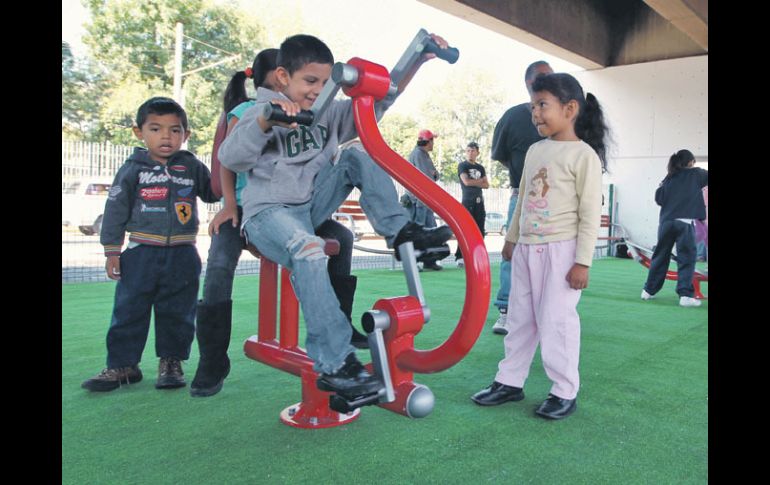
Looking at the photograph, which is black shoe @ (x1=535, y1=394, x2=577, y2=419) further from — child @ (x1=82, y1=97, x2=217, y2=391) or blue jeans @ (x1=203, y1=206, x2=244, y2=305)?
child @ (x1=82, y1=97, x2=217, y2=391)

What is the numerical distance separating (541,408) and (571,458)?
374mm

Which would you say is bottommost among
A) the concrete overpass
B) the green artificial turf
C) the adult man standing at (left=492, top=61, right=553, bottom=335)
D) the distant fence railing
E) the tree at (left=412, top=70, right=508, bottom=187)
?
the green artificial turf

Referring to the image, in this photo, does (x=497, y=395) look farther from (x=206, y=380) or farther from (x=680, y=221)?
(x=680, y=221)

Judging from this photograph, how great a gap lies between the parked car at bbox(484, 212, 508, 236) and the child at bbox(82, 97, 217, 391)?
1298cm

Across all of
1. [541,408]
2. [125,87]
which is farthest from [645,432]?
[125,87]

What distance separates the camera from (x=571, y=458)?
1665mm

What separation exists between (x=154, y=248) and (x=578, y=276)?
5.53ft

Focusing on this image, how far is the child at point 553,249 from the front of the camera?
2.06 metres

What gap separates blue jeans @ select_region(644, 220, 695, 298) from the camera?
16.1 feet

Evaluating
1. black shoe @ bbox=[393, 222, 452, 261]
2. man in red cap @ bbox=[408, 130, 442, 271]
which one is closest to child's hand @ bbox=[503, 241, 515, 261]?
black shoe @ bbox=[393, 222, 452, 261]

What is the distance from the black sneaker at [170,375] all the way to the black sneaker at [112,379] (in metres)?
0.11

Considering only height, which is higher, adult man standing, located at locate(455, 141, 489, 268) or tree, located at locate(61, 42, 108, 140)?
tree, located at locate(61, 42, 108, 140)

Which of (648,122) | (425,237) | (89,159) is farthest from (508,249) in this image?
(648,122)
